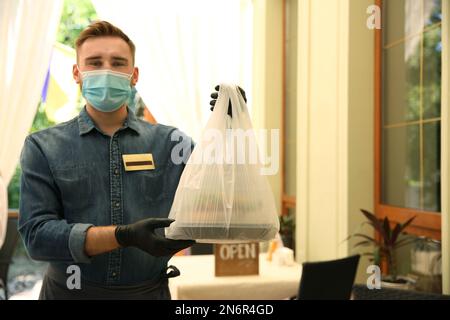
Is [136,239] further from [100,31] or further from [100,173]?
[100,31]

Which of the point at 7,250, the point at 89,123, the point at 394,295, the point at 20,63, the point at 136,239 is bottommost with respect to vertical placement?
the point at 7,250

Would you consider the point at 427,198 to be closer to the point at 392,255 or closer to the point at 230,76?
the point at 392,255

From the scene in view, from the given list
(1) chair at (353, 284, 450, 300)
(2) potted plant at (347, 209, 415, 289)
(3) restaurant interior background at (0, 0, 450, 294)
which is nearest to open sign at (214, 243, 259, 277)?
(3) restaurant interior background at (0, 0, 450, 294)

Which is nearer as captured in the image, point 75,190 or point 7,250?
point 75,190

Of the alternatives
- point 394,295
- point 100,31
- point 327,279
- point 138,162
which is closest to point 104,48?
point 100,31

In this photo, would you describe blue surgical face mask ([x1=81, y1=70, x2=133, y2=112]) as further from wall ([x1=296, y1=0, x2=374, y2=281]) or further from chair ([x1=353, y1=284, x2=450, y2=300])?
wall ([x1=296, y1=0, x2=374, y2=281])

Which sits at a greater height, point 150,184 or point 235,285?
point 150,184

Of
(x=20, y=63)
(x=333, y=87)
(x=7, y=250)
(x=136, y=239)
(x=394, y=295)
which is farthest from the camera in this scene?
(x=7, y=250)

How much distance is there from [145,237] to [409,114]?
3.99 ft

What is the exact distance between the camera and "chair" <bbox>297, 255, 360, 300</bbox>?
1.38 metres

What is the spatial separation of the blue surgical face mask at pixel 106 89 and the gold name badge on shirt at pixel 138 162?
0.23 feet

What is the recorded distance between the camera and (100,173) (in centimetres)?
58

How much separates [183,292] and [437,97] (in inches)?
41.8

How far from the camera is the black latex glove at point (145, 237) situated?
52cm
